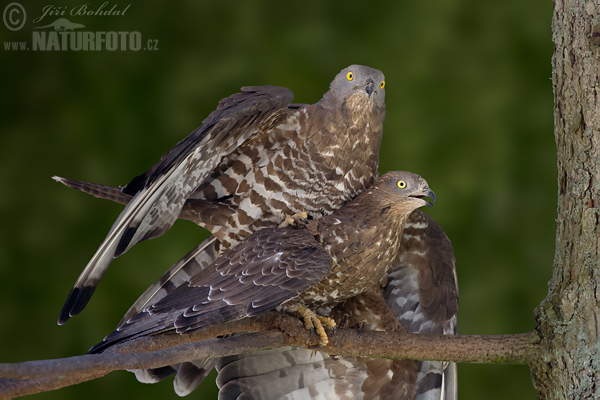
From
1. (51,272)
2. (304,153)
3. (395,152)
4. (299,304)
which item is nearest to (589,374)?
(299,304)

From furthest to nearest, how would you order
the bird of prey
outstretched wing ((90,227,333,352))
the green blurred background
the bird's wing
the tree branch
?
the green blurred background, the bird's wing, the bird of prey, outstretched wing ((90,227,333,352)), the tree branch

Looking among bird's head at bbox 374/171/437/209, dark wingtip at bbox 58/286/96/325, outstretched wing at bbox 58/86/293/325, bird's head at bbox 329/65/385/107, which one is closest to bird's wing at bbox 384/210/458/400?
bird's head at bbox 374/171/437/209

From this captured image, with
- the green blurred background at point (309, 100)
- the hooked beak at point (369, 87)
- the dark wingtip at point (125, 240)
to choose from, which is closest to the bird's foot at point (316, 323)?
the dark wingtip at point (125, 240)

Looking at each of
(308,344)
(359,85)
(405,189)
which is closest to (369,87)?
(359,85)

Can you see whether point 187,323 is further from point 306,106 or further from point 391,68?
point 391,68

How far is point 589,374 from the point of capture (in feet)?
5.92

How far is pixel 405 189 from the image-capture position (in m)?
1.99

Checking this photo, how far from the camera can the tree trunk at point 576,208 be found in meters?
1.80

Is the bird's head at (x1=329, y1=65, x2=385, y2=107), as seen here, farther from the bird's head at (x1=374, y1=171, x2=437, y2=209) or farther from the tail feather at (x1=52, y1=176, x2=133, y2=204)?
the tail feather at (x1=52, y1=176, x2=133, y2=204)

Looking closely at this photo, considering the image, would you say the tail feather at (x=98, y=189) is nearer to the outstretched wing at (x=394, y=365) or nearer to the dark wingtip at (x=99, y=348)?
the dark wingtip at (x=99, y=348)

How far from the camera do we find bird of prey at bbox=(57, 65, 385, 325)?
6.31ft

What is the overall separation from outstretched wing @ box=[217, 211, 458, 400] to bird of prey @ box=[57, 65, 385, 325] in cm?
38

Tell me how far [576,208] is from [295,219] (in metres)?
0.68

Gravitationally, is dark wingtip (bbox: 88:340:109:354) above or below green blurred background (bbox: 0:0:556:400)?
below
